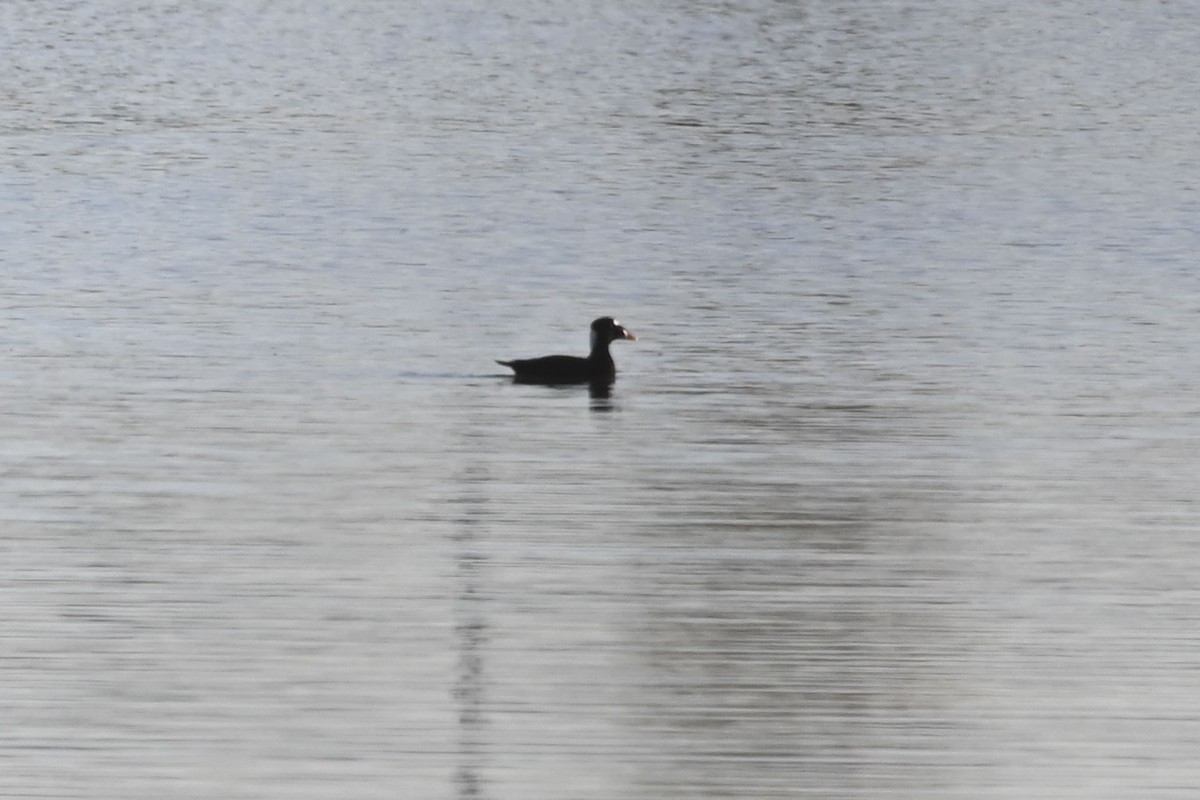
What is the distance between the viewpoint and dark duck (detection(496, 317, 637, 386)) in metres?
16.8

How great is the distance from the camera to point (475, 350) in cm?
1838

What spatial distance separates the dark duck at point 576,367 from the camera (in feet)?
55.1

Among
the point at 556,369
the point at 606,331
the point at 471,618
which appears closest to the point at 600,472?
the point at 556,369

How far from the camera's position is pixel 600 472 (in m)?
14.1

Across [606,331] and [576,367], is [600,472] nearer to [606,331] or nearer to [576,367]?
[576,367]

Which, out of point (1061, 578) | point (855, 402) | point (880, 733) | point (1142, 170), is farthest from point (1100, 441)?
point (1142, 170)

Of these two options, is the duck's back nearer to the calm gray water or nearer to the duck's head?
the calm gray water

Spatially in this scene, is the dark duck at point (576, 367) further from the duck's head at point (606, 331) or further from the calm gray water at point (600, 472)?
the calm gray water at point (600, 472)

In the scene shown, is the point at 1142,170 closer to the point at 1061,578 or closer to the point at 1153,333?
the point at 1153,333

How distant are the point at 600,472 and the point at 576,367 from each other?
2.78m

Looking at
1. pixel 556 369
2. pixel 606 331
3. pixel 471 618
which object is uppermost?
pixel 606 331

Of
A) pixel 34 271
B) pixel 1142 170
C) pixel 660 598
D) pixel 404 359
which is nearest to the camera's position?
pixel 660 598

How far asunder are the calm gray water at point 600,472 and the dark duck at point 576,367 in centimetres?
21

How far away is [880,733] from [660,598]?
2.25 metres
